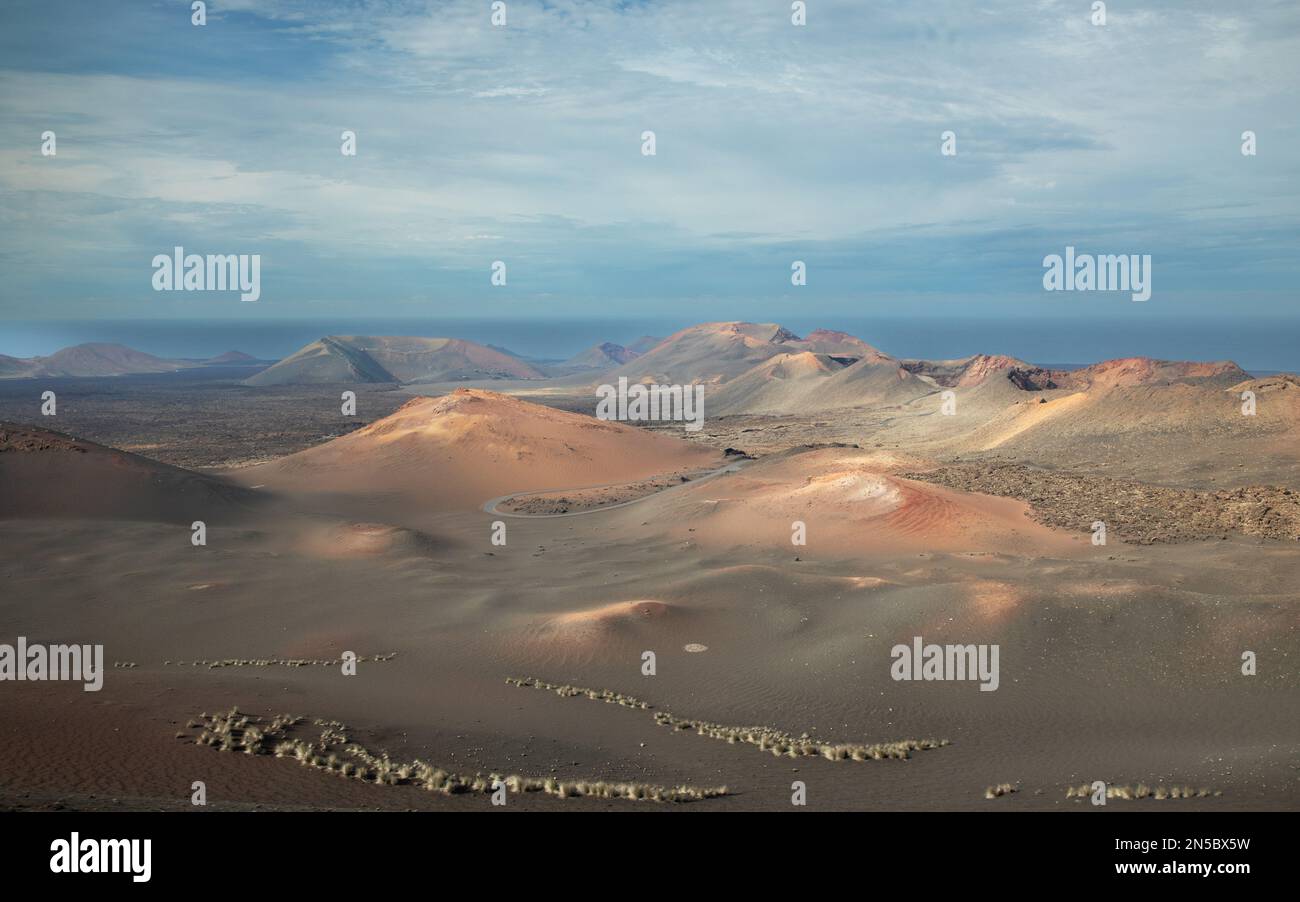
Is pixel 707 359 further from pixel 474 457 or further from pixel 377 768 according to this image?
pixel 377 768

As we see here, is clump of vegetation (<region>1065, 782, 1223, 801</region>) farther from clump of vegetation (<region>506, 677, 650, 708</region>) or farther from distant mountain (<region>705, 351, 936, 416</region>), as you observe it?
distant mountain (<region>705, 351, 936, 416</region>)

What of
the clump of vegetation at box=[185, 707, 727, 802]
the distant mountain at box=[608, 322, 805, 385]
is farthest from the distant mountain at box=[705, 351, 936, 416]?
the clump of vegetation at box=[185, 707, 727, 802]

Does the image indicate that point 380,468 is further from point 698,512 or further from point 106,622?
point 106,622

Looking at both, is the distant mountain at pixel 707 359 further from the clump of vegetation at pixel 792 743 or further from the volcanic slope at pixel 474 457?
the clump of vegetation at pixel 792 743

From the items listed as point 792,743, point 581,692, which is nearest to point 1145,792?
point 792,743
